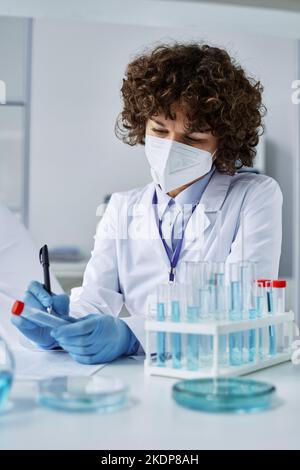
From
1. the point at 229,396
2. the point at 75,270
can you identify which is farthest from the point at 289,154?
the point at 229,396

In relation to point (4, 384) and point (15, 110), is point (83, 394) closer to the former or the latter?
point (4, 384)

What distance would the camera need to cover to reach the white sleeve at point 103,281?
5.98 ft

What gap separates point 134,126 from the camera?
2.21 metres

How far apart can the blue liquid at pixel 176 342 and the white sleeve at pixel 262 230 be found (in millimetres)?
509

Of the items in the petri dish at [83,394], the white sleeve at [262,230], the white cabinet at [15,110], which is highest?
the white cabinet at [15,110]

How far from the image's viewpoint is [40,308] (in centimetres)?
149

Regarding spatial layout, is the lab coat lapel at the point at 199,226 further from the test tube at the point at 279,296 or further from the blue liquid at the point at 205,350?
the blue liquid at the point at 205,350

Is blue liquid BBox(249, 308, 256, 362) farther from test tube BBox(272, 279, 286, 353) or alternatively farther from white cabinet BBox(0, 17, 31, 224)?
white cabinet BBox(0, 17, 31, 224)

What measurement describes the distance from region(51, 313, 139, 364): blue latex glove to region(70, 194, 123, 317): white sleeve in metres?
0.35

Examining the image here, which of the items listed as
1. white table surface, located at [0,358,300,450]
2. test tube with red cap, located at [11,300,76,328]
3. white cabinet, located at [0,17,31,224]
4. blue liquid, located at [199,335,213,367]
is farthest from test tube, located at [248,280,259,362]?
white cabinet, located at [0,17,31,224]

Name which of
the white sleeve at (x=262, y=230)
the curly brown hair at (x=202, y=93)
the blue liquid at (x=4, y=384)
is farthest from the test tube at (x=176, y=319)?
the curly brown hair at (x=202, y=93)

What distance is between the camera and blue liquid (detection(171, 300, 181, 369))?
4.02ft

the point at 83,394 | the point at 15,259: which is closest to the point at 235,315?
the point at 83,394

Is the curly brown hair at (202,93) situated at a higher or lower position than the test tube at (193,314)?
higher
